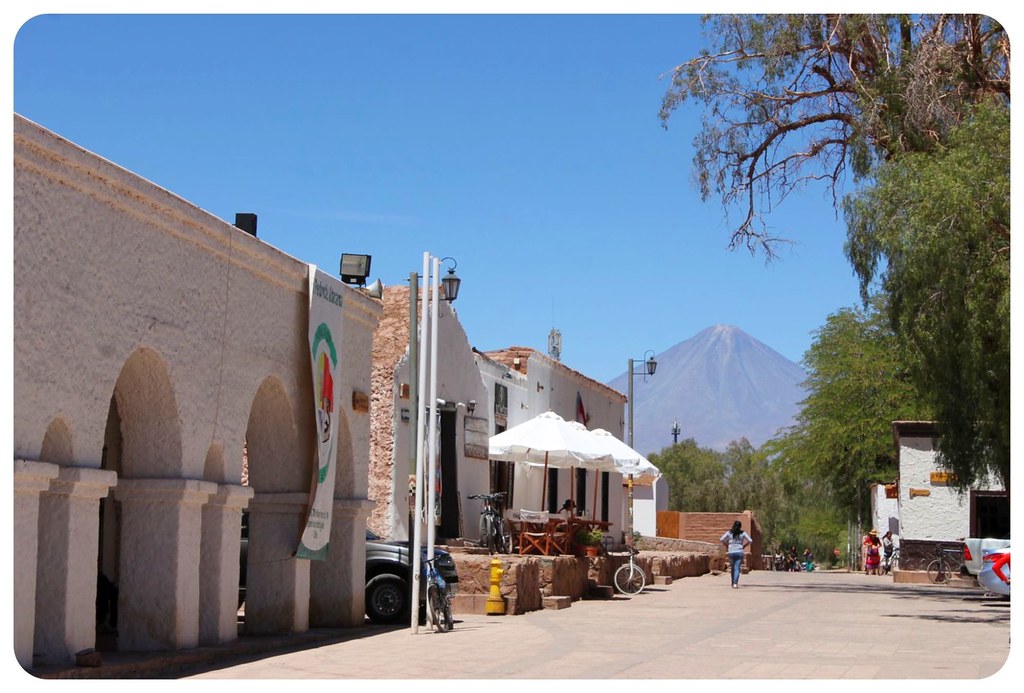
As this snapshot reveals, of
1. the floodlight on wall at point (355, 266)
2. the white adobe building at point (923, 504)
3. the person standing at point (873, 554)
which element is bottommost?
the person standing at point (873, 554)

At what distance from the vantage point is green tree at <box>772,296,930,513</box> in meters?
45.6

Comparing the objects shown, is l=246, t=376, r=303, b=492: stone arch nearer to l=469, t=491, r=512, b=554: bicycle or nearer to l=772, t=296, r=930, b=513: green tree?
l=469, t=491, r=512, b=554: bicycle

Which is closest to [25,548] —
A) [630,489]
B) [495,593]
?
[495,593]

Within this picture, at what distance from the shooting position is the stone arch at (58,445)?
11.3m

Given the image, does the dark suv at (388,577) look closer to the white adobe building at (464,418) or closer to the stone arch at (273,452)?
the stone arch at (273,452)

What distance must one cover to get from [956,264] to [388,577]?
8298mm

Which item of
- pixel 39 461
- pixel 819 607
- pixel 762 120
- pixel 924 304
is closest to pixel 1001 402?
pixel 924 304

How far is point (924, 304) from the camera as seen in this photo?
19.5 m

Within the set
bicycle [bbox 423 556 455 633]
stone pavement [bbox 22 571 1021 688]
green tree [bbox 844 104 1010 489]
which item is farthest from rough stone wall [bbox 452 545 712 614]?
green tree [bbox 844 104 1010 489]

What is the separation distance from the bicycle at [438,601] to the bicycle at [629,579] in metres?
8.56

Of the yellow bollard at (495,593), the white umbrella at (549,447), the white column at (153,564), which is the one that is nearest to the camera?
the white column at (153,564)

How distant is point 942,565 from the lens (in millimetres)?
31312

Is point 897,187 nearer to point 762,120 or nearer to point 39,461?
point 762,120

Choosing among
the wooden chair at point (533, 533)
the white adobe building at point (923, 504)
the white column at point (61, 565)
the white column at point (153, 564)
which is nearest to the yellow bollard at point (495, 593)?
the wooden chair at point (533, 533)
